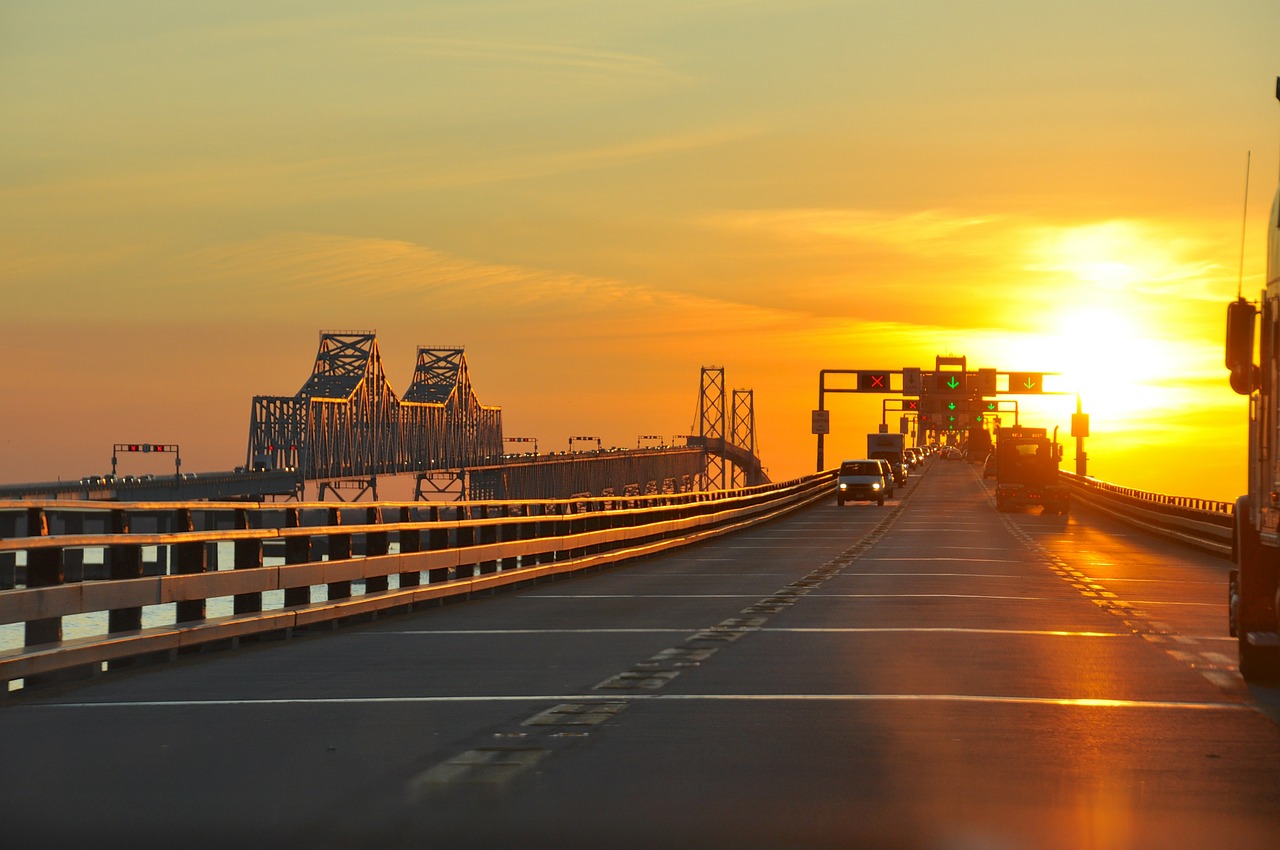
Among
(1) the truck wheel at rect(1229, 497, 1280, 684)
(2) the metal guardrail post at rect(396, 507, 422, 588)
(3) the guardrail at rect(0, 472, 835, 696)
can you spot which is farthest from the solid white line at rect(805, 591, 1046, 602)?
(1) the truck wheel at rect(1229, 497, 1280, 684)

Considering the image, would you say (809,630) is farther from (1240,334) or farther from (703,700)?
(1240,334)

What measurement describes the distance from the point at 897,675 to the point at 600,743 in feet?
13.4

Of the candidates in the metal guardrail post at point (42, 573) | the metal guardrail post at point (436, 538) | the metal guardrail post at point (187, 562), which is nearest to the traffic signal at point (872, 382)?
the metal guardrail post at point (436, 538)

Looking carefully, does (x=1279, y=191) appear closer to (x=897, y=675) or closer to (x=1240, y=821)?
(x=897, y=675)

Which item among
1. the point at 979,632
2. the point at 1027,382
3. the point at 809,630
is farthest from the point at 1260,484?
the point at 1027,382

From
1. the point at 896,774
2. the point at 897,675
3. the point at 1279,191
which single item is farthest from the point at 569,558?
the point at 896,774

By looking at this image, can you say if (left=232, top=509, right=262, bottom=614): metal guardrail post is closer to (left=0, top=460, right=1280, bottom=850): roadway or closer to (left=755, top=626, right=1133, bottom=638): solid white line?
(left=0, top=460, right=1280, bottom=850): roadway

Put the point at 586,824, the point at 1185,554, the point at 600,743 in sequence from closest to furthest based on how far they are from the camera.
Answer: the point at 586,824 → the point at 600,743 → the point at 1185,554

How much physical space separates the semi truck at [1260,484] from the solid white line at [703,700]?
106 centimetres

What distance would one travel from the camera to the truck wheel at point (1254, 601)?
12336 mm

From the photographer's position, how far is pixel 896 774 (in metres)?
8.35

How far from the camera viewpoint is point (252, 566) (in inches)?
597

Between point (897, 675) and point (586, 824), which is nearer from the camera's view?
point (586, 824)

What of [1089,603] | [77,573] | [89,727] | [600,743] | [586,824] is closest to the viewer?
[586,824]
